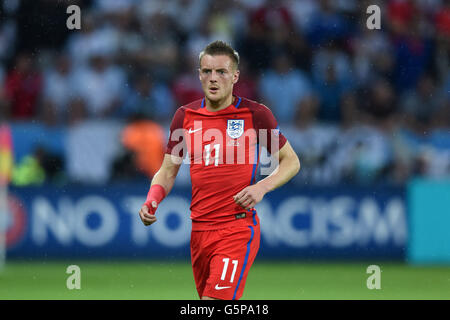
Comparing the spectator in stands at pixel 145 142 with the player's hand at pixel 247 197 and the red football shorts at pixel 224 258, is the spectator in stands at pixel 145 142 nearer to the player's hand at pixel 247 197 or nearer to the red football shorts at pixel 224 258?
the red football shorts at pixel 224 258

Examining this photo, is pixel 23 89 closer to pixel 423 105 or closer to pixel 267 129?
pixel 423 105

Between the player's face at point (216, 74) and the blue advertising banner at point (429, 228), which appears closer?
the player's face at point (216, 74)

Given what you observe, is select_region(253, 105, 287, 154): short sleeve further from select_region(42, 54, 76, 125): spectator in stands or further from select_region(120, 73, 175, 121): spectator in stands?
select_region(42, 54, 76, 125): spectator in stands

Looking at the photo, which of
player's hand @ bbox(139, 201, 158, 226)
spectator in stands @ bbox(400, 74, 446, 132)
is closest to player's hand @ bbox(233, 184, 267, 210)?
player's hand @ bbox(139, 201, 158, 226)

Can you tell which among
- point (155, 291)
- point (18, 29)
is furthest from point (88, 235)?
point (18, 29)

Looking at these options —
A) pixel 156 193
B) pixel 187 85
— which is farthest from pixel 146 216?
pixel 187 85

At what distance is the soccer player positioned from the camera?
6.10 metres

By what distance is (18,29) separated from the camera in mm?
14648

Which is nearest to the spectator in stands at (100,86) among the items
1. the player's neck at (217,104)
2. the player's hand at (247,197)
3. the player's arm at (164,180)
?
the player's arm at (164,180)

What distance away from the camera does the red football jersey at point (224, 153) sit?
20.4 ft

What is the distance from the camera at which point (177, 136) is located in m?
6.37

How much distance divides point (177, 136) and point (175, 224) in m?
6.40

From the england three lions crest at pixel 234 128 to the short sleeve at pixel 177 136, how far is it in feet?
1.15

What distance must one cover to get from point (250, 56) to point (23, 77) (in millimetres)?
3536
